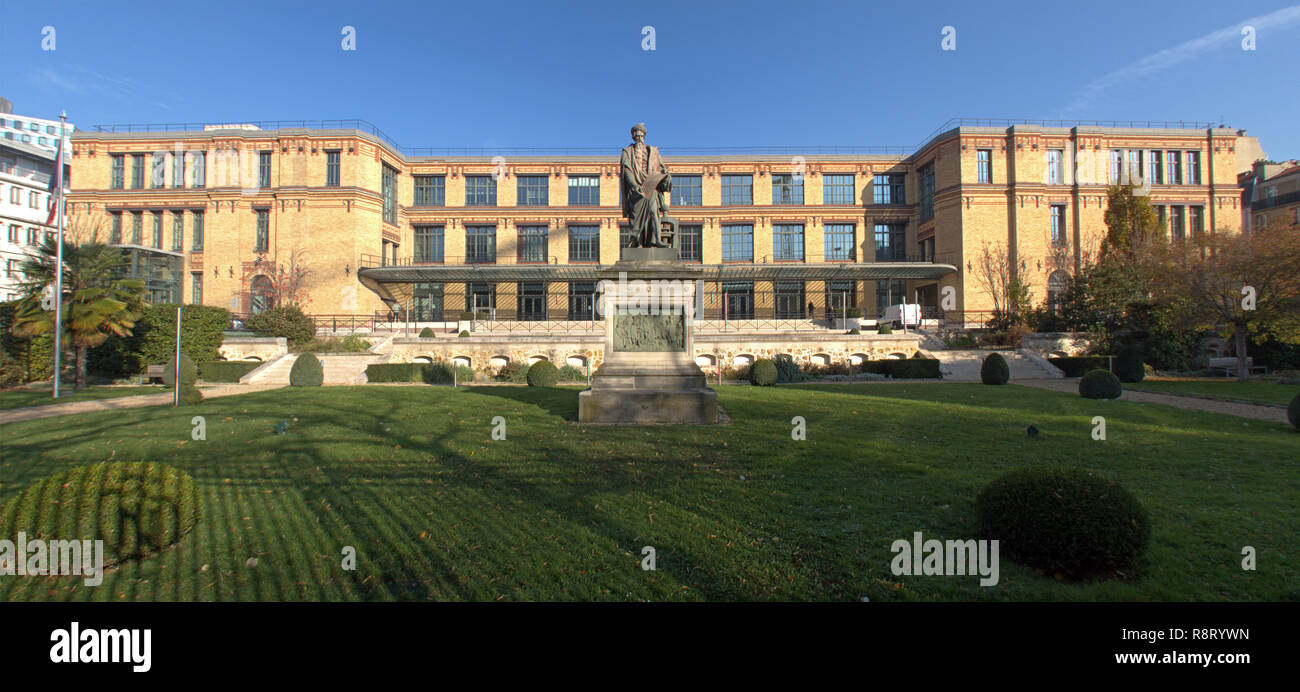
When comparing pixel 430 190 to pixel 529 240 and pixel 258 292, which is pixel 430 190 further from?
pixel 258 292

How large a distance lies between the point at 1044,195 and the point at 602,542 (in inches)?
1775

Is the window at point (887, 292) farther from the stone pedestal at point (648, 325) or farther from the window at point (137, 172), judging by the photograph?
the window at point (137, 172)

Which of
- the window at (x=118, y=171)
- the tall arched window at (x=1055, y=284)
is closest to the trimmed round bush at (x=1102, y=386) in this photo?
the tall arched window at (x=1055, y=284)

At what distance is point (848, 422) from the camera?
10.0m

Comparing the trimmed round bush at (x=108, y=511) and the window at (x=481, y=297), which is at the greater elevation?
the window at (x=481, y=297)

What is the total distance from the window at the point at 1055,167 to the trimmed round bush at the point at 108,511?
48.2m

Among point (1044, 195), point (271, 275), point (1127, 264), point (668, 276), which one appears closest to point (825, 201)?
point (1044, 195)

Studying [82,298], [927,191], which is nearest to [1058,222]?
[927,191]

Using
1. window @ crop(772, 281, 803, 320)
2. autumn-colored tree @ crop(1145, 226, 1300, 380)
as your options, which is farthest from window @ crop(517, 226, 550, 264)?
autumn-colored tree @ crop(1145, 226, 1300, 380)

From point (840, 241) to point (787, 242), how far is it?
4292 mm

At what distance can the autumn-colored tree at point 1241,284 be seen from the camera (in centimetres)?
1952

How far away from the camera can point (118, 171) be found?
39594mm

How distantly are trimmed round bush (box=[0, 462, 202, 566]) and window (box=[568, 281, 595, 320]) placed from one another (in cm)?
3722

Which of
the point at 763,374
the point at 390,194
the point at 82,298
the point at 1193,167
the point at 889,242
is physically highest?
the point at 1193,167
